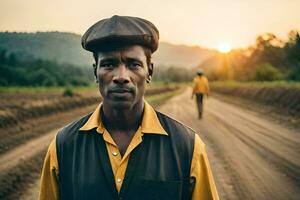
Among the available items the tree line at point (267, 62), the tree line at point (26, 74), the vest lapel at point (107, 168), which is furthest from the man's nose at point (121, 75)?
the tree line at point (26, 74)

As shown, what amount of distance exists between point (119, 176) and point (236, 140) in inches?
337

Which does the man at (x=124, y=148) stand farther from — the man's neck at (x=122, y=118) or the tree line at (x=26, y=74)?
the tree line at (x=26, y=74)

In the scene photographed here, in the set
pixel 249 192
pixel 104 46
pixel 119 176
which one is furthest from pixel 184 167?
pixel 249 192

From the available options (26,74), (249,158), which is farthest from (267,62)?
(249,158)

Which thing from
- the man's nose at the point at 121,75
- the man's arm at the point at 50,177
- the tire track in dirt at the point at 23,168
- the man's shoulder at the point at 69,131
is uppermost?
the man's nose at the point at 121,75

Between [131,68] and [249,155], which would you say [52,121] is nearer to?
[249,155]

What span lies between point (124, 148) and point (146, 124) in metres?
0.17

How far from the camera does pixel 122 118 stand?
89.9 inches

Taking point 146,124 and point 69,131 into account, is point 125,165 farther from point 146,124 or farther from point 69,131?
point 69,131

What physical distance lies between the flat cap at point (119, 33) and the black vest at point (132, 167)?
0.46 metres

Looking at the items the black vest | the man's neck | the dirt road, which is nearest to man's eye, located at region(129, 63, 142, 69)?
the man's neck

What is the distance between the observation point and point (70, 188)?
84.4 inches

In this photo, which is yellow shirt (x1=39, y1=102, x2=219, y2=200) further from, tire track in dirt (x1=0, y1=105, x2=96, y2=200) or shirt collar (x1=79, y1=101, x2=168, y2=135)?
tire track in dirt (x1=0, y1=105, x2=96, y2=200)

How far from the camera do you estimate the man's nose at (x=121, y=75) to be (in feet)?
7.01
